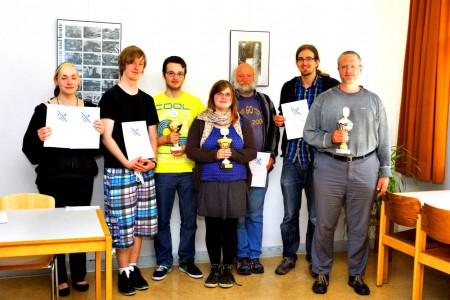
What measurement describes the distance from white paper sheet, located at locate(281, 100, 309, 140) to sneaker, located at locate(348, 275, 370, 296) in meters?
1.25

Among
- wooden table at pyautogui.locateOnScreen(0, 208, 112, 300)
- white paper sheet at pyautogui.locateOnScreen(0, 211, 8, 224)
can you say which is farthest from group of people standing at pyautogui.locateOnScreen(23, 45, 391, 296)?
wooden table at pyautogui.locateOnScreen(0, 208, 112, 300)

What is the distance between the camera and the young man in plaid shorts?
3.50 metres

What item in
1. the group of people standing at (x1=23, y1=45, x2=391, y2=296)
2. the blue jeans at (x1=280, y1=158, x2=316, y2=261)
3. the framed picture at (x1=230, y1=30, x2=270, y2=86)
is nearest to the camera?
the group of people standing at (x1=23, y1=45, x2=391, y2=296)

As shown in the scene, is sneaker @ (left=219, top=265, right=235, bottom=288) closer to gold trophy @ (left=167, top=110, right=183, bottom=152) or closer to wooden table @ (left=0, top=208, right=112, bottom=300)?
gold trophy @ (left=167, top=110, right=183, bottom=152)

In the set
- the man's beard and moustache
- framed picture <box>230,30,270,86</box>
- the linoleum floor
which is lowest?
the linoleum floor

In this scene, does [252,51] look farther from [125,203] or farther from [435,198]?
[435,198]

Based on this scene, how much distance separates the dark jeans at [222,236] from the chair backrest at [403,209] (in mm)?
1225

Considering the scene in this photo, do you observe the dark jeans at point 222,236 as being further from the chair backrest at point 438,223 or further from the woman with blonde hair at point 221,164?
the chair backrest at point 438,223

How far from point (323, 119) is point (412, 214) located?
0.96 meters

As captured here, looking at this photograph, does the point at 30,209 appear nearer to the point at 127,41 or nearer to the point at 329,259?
the point at 127,41

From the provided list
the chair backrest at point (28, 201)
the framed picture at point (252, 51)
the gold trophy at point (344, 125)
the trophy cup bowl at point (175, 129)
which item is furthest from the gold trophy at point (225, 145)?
the chair backrest at point (28, 201)

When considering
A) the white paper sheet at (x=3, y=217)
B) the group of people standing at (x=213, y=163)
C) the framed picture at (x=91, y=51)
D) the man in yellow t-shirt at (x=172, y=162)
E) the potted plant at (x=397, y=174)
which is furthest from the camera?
the potted plant at (x=397, y=174)

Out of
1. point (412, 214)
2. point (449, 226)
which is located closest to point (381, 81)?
point (412, 214)

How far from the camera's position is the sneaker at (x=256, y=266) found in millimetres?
4180
